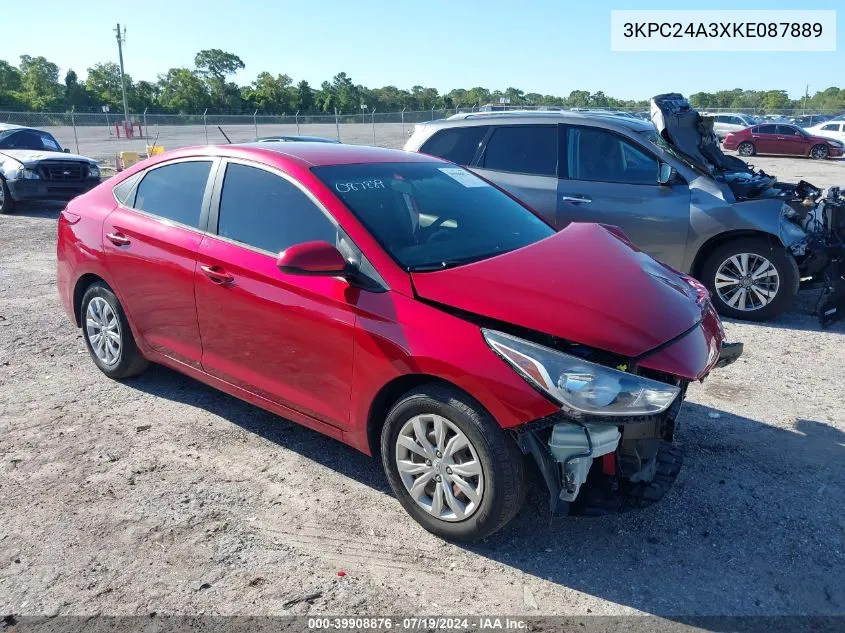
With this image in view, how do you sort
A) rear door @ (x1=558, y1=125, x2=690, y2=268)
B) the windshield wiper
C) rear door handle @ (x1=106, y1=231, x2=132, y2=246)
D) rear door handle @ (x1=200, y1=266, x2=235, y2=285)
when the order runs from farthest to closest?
rear door @ (x1=558, y1=125, x2=690, y2=268)
rear door handle @ (x1=106, y1=231, x2=132, y2=246)
rear door handle @ (x1=200, y1=266, x2=235, y2=285)
the windshield wiper

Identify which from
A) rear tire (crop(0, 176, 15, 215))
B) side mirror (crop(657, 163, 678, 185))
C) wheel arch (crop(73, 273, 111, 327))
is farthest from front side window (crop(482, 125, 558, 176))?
rear tire (crop(0, 176, 15, 215))

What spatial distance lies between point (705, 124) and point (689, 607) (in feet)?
20.7

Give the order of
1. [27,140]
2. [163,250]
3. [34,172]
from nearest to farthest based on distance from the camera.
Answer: [163,250] < [34,172] < [27,140]

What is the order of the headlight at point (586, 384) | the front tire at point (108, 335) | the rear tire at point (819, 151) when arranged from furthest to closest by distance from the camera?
the rear tire at point (819, 151)
the front tire at point (108, 335)
the headlight at point (586, 384)

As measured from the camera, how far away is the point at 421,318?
3.07 metres

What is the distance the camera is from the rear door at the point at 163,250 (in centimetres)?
412

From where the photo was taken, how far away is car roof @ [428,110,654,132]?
22.3ft

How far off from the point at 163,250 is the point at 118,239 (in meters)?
0.56

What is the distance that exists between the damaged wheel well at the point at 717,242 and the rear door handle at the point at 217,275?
462 centimetres

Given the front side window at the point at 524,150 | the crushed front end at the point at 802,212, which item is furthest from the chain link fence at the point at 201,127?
the crushed front end at the point at 802,212

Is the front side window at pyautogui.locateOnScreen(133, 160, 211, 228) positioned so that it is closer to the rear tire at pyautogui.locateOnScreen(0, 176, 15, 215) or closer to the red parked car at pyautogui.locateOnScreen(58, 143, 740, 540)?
the red parked car at pyautogui.locateOnScreen(58, 143, 740, 540)

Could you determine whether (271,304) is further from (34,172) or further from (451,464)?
(34,172)

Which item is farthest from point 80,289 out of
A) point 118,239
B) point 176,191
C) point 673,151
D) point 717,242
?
point 717,242

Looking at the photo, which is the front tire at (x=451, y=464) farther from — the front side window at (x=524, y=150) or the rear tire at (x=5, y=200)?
the rear tire at (x=5, y=200)
